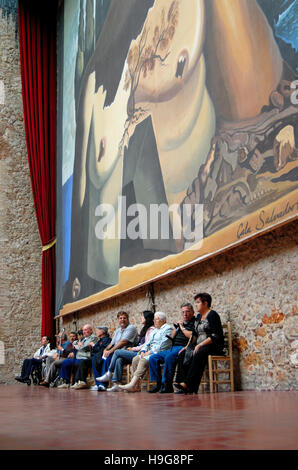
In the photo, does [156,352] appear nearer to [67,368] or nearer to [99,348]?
[99,348]

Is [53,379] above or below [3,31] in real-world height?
below

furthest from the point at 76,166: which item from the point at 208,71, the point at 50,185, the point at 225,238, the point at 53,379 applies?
the point at 225,238

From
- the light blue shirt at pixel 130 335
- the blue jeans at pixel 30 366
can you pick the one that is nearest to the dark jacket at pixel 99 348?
the light blue shirt at pixel 130 335

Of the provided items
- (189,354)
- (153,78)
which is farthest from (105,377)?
(153,78)

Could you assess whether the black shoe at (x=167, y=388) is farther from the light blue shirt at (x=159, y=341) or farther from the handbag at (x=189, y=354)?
the light blue shirt at (x=159, y=341)

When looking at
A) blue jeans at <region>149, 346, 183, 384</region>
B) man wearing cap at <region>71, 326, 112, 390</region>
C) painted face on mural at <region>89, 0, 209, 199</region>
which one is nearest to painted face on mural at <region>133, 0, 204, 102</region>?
painted face on mural at <region>89, 0, 209, 199</region>

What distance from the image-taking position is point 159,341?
608cm

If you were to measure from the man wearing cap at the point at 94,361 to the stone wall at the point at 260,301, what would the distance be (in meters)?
1.84

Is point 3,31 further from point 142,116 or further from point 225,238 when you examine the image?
point 225,238

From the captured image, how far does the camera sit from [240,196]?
498 cm

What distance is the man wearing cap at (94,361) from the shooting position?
Result: 24.4ft

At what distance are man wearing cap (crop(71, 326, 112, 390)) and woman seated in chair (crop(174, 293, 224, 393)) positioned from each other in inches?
91.2

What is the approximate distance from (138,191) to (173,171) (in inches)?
45.8

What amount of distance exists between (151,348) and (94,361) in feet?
5.25
